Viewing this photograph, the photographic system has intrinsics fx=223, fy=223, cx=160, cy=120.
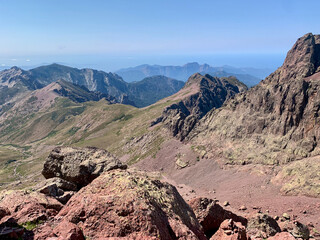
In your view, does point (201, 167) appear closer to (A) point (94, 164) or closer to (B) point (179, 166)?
(B) point (179, 166)

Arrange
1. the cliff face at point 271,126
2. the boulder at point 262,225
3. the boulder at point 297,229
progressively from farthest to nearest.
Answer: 1. the cliff face at point 271,126
2. the boulder at point 297,229
3. the boulder at point 262,225

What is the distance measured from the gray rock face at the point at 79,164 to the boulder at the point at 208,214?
44.8ft

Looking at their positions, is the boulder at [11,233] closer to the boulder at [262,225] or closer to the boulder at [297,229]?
the boulder at [262,225]

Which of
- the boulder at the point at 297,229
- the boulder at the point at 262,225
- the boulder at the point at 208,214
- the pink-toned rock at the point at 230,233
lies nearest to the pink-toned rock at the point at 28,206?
the pink-toned rock at the point at 230,233

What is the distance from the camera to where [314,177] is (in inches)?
2921

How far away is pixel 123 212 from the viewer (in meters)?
18.6

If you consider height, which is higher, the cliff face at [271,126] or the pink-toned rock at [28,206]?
the pink-toned rock at [28,206]

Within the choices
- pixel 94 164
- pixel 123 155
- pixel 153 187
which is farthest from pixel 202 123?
pixel 153 187

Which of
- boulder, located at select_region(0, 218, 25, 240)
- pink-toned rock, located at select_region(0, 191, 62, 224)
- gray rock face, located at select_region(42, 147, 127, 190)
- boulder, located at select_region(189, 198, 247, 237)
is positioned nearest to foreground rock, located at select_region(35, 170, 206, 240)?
boulder, located at select_region(0, 218, 25, 240)

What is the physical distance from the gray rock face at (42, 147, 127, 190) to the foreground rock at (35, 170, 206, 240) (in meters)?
14.9

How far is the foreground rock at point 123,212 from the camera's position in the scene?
17.5 m

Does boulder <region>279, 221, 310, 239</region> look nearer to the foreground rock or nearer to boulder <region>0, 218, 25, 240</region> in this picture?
the foreground rock

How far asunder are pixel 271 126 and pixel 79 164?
Answer: 3889 inches

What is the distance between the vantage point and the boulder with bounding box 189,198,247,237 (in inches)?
1331
